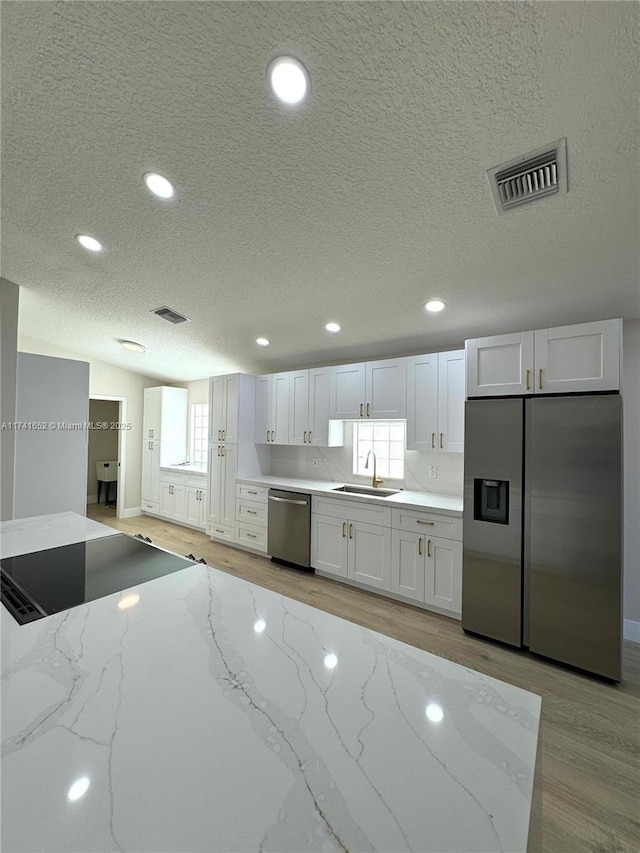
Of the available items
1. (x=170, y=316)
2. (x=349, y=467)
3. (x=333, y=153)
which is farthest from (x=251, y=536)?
(x=333, y=153)

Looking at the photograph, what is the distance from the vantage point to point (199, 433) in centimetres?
620

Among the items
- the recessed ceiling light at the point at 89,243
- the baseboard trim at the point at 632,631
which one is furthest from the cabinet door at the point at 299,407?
the baseboard trim at the point at 632,631

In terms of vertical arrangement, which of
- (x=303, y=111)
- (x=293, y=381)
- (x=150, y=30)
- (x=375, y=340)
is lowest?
(x=293, y=381)

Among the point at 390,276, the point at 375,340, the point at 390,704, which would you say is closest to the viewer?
A: the point at 390,704

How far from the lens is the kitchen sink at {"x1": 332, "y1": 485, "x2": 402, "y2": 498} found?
3.68 m

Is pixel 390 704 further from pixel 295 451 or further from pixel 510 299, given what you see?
pixel 295 451

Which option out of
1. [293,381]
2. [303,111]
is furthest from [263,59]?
[293,381]

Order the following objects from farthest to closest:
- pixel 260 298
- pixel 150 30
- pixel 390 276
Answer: pixel 260 298 < pixel 390 276 < pixel 150 30

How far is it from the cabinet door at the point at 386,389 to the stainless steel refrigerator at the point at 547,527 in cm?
81

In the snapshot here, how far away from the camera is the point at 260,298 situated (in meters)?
3.08

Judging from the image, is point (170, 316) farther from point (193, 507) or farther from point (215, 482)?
point (193, 507)

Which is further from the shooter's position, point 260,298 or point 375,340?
point 375,340

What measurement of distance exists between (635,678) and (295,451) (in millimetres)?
3613

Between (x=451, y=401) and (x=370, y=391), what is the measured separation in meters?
0.82
